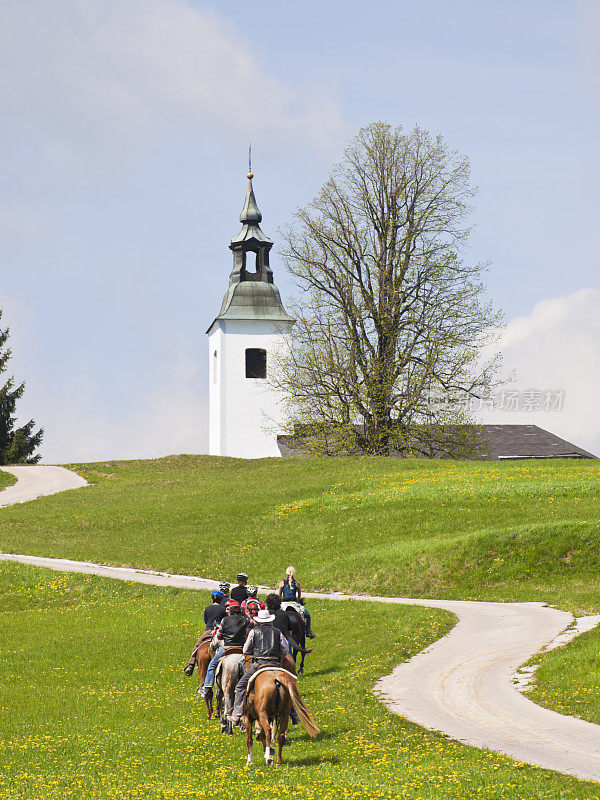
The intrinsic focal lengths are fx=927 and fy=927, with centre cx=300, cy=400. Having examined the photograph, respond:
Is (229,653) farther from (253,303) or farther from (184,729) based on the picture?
(253,303)

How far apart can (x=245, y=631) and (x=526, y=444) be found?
214ft

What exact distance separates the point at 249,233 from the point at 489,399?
93.6ft

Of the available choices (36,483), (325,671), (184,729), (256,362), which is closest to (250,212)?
(256,362)

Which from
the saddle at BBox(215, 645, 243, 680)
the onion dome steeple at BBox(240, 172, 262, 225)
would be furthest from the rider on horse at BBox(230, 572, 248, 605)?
the onion dome steeple at BBox(240, 172, 262, 225)

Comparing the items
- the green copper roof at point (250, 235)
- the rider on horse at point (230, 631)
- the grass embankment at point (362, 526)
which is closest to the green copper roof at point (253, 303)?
the green copper roof at point (250, 235)

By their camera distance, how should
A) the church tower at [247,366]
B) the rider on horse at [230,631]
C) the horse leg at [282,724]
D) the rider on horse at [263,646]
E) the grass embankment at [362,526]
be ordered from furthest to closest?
the church tower at [247,366]
the grass embankment at [362,526]
the rider on horse at [230,631]
the rider on horse at [263,646]
the horse leg at [282,724]

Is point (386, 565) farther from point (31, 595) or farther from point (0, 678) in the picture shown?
point (0, 678)

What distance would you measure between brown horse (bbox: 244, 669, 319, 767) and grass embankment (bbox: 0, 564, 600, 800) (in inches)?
15.4

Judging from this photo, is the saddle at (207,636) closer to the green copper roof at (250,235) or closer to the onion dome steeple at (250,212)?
the green copper roof at (250,235)

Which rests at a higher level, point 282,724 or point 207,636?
point 207,636

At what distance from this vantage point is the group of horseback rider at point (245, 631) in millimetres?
14664

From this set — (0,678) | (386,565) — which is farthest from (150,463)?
(0,678)

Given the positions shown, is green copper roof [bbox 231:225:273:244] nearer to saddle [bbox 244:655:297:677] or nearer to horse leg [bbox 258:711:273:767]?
saddle [bbox 244:655:297:677]

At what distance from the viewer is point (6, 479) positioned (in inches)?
A: 2393
